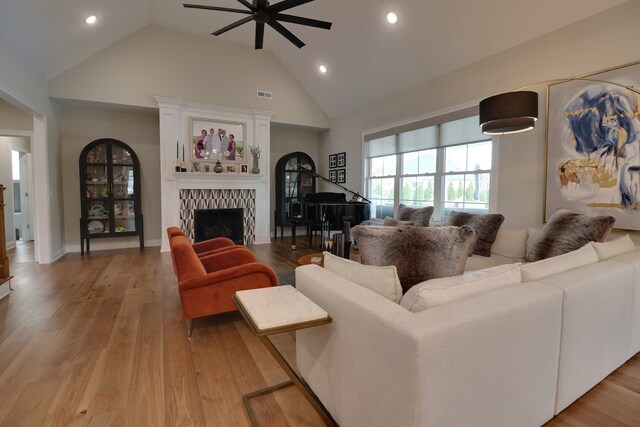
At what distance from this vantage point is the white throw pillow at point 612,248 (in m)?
2.26

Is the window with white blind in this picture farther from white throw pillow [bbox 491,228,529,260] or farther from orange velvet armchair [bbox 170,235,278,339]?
orange velvet armchair [bbox 170,235,278,339]

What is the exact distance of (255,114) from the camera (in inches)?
261

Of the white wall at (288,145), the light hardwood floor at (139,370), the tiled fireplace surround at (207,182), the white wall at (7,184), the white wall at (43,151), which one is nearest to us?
the light hardwood floor at (139,370)

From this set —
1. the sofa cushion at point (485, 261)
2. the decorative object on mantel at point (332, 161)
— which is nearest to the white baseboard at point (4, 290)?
the sofa cushion at point (485, 261)

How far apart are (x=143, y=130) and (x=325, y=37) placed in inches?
155

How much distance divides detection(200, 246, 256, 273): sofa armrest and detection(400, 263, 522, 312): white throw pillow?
2321 mm

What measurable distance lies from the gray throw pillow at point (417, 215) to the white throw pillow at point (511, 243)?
1.07 metres

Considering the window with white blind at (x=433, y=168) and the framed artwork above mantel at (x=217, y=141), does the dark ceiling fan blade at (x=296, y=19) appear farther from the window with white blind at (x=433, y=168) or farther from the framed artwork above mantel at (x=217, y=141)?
the framed artwork above mantel at (x=217, y=141)

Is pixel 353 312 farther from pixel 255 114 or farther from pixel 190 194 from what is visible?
pixel 255 114

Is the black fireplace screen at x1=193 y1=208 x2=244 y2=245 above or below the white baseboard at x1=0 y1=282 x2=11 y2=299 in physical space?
above

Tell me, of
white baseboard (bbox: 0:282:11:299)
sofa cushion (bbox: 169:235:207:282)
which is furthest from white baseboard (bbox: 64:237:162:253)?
sofa cushion (bbox: 169:235:207:282)

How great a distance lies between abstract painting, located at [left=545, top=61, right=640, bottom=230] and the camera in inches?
121

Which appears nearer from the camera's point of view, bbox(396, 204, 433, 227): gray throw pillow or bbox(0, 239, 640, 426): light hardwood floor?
bbox(0, 239, 640, 426): light hardwood floor

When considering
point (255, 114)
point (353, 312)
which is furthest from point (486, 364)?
point (255, 114)
